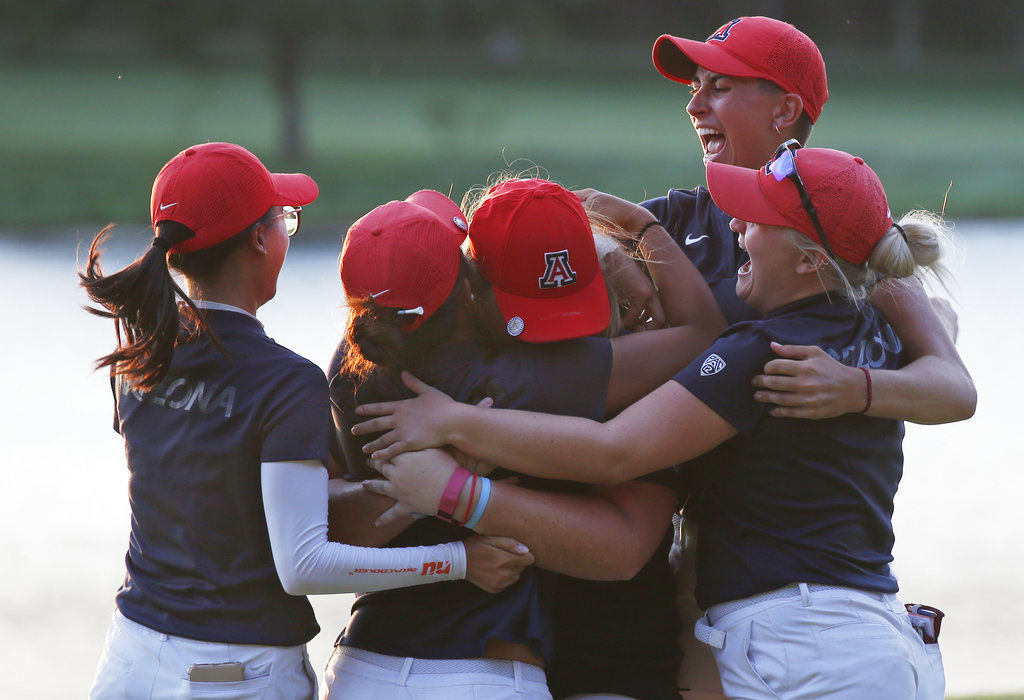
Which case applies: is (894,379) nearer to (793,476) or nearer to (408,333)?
(793,476)

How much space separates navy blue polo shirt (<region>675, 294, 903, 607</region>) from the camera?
1.62 meters

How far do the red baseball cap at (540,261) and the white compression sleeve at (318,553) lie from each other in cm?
36

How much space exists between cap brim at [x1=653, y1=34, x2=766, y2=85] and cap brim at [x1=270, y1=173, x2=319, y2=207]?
2.54 ft

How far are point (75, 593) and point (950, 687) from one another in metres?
3.27

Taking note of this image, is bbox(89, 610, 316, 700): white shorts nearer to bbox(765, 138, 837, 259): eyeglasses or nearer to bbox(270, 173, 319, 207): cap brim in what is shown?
bbox(270, 173, 319, 207): cap brim

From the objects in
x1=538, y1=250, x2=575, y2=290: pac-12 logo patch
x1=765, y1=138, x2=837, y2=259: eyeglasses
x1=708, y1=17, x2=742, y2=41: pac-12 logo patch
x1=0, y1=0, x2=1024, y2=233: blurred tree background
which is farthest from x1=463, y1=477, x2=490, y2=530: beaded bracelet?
x1=0, y1=0, x2=1024, y2=233: blurred tree background

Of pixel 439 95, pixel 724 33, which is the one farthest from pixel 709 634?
pixel 439 95

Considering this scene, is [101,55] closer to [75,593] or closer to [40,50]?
[40,50]

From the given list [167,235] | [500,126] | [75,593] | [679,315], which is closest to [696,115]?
[679,315]

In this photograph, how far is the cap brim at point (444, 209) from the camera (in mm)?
1745

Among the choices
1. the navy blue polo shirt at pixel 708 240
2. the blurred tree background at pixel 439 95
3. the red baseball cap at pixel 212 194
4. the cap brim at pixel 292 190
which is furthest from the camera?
the blurred tree background at pixel 439 95

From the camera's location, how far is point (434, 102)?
2430 centimetres

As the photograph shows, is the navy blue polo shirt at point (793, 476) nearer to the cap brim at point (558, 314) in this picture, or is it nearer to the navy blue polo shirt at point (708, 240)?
the cap brim at point (558, 314)

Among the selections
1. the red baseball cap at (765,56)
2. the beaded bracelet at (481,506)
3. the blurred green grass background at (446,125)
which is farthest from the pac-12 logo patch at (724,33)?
the blurred green grass background at (446,125)
